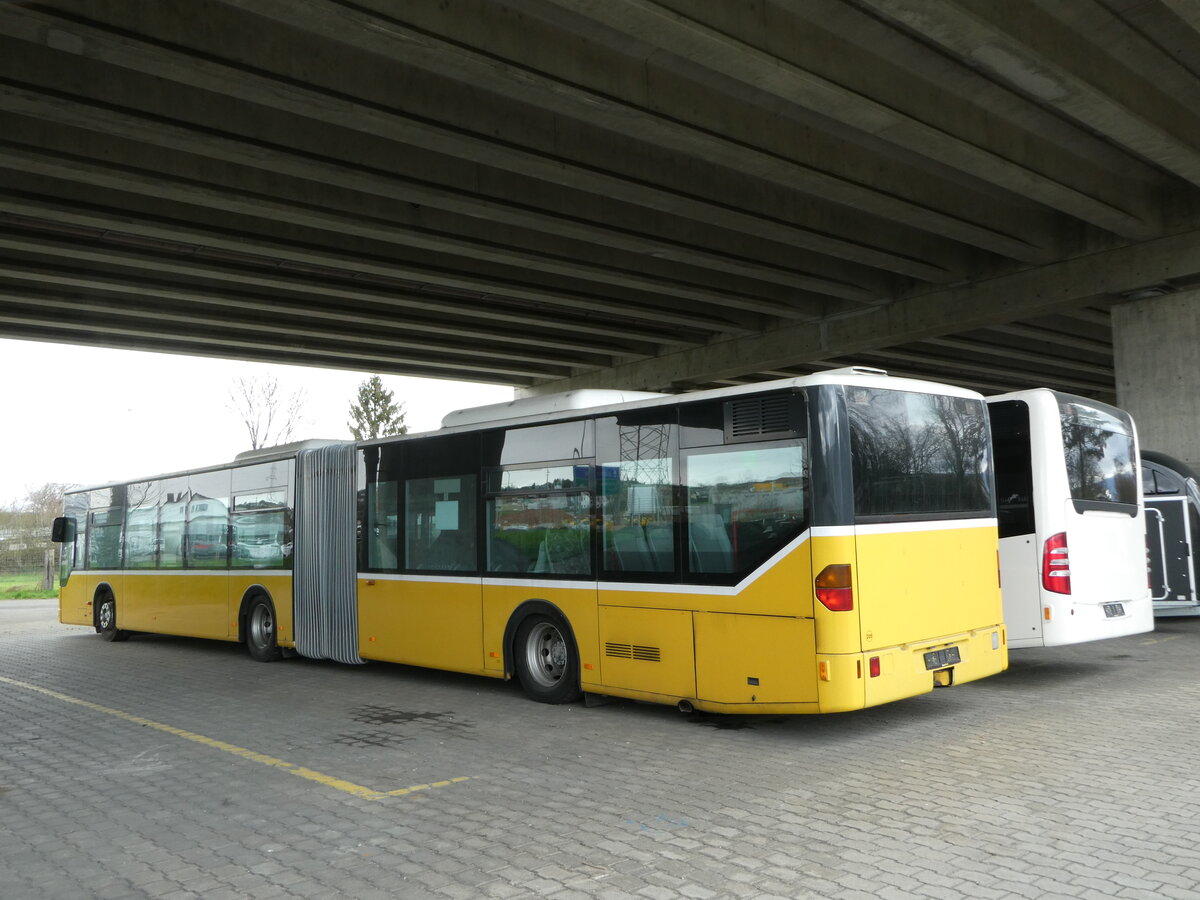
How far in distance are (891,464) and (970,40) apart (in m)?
5.02

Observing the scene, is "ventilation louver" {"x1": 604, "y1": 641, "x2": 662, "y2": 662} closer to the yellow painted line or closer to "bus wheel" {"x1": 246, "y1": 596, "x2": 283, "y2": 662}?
the yellow painted line

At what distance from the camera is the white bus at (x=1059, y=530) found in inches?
373

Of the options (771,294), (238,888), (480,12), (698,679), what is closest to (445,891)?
(238,888)

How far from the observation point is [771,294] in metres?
21.5

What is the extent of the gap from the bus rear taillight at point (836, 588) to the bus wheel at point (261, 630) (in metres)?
8.75

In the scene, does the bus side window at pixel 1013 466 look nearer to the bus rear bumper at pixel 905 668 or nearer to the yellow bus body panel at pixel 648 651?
the bus rear bumper at pixel 905 668

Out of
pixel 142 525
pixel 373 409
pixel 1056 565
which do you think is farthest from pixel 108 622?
pixel 373 409

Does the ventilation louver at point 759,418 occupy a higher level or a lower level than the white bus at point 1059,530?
higher

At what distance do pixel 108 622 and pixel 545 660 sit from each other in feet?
37.3

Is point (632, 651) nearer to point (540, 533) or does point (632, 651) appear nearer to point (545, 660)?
point (545, 660)

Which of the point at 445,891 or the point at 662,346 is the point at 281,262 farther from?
the point at 445,891

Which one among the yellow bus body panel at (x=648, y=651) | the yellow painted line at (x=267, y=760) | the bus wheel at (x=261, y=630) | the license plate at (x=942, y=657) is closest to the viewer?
the yellow painted line at (x=267, y=760)

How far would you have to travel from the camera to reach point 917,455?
26.4 feet

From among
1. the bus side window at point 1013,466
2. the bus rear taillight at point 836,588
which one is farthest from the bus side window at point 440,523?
the bus side window at point 1013,466
